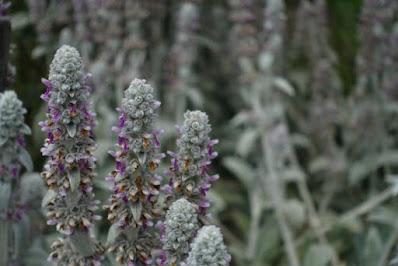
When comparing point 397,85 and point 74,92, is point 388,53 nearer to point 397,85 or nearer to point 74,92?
point 397,85

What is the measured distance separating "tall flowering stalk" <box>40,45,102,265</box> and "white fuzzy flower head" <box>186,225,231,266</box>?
0.43 metres

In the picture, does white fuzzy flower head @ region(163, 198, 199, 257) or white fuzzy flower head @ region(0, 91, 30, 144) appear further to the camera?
white fuzzy flower head @ region(0, 91, 30, 144)

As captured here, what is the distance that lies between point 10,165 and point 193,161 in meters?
0.64

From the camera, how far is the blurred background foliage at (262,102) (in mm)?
4090

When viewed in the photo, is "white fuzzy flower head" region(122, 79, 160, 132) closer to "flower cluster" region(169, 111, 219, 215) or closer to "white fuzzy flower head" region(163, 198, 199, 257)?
"flower cluster" region(169, 111, 219, 215)

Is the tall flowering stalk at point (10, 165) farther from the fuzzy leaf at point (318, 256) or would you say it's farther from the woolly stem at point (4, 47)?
the fuzzy leaf at point (318, 256)

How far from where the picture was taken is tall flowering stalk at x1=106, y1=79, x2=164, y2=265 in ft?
6.23

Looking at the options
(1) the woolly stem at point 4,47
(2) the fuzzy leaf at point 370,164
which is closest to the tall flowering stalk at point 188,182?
(1) the woolly stem at point 4,47

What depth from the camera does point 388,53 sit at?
4191 mm

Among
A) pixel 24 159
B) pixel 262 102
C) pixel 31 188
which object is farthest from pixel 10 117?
pixel 262 102

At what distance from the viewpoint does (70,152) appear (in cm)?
195

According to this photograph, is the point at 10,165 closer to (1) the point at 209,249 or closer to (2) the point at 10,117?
(2) the point at 10,117

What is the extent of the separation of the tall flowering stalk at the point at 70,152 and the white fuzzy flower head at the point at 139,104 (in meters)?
0.12

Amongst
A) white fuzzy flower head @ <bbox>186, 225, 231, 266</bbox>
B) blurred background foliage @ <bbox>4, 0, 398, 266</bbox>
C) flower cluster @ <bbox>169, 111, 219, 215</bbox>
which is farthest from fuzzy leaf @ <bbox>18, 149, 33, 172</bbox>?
blurred background foliage @ <bbox>4, 0, 398, 266</bbox>
